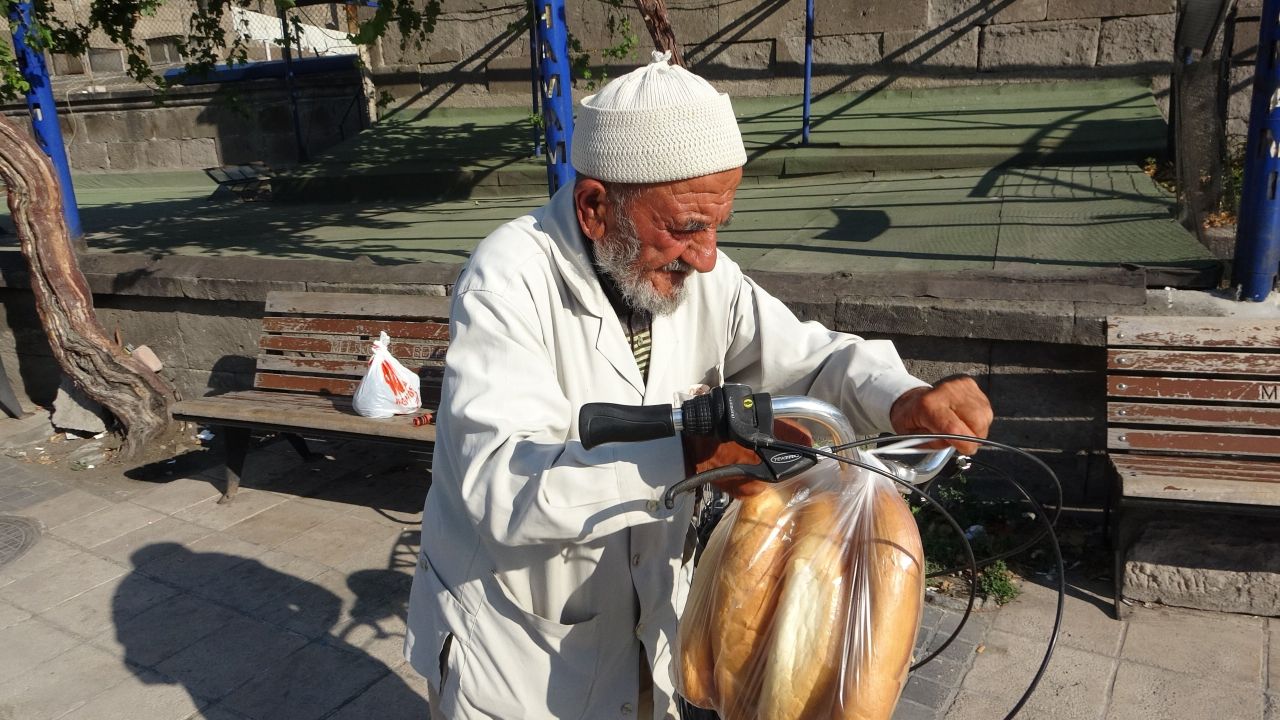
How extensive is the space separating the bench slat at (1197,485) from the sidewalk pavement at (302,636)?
1.93 feet

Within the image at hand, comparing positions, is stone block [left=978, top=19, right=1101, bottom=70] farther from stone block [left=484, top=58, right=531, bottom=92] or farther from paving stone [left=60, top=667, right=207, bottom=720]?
paving stone [left=60, top=667, right=207, bottom=720]

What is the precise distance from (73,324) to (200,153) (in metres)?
8.67

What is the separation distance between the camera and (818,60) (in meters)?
9.66

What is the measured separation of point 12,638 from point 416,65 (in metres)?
8.89

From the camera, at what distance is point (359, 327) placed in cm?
525

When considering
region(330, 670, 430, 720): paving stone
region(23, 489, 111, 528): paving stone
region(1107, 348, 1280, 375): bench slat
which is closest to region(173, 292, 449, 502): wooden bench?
region(23, 489, 111, 528): paving stone

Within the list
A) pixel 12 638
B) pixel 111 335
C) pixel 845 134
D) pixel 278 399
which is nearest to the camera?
pixel 12 638

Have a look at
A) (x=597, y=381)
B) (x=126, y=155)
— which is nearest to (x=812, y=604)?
(x=597, y=381)

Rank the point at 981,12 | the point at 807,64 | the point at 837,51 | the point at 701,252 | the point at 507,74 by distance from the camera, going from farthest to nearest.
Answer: the point at 507,74 < the point at 837,51 < the point at 981,12 < the point at 807,64 < the point at 701,252

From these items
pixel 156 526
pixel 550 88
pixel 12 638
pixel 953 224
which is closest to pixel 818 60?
pixel 953 224

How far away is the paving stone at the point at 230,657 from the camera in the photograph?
3506 millimetres

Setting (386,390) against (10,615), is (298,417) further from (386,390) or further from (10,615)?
(10,615)

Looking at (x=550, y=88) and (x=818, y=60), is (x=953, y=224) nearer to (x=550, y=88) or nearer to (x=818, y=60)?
(x=550, y=88)

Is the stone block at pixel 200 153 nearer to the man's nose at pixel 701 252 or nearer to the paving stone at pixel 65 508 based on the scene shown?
the paving stone at pixel 65 508
